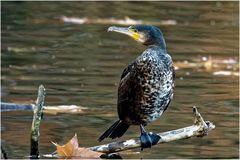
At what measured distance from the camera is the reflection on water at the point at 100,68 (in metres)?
7.98

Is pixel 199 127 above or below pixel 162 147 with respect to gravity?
above

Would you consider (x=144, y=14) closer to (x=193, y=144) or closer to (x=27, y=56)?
(x=27, y=56)

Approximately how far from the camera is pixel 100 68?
11.9 metres

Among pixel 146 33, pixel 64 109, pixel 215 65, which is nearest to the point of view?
pixel 146 33

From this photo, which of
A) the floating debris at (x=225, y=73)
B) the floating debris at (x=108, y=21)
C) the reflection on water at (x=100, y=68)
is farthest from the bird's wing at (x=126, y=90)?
the floating debris at (x=108, y=21)

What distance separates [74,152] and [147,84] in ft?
2.33

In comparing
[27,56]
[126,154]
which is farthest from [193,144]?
[27,56]

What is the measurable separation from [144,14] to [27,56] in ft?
17.9

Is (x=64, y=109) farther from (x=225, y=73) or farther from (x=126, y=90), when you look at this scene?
(x=225, y=73)

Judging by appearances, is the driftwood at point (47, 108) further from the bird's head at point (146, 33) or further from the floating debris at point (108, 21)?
the floating debris at point (108, 21)

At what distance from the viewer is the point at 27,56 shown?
1267cm

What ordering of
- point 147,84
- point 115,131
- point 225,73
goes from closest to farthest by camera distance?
point 147,84
point 115,131
point 225,73

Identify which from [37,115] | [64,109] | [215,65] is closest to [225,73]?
[215,65]

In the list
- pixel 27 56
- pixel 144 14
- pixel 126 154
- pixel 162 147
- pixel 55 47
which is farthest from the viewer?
pixel 144 14
